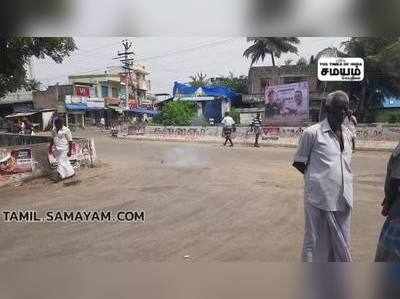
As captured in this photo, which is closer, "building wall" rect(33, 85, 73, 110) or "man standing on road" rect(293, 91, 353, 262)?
"man standing on road" rect(293, 91, 353, 262)

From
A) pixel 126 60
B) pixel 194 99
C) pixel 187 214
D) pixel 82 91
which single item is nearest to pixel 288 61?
pixel 194 99

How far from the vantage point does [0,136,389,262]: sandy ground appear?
3.98 m

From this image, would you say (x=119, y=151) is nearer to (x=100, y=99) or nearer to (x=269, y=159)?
(x=100, y=99)

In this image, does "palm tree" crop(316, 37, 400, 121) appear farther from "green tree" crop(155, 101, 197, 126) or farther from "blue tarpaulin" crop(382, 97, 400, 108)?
"green tree" crop(155, 101, 197, 126)

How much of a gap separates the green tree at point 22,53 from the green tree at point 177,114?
82 cm

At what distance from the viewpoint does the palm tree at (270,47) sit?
3.91m

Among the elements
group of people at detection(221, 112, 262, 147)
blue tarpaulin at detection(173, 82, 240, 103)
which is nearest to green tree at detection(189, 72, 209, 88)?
blue tarpaulin at detection(173, 82, 240, 103)

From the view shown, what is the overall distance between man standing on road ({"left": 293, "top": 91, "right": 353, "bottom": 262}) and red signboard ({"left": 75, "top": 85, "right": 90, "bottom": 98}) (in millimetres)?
1708

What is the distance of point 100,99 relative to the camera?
13.9 feet

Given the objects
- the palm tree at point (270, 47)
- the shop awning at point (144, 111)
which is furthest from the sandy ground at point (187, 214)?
the palm tree at point (270, 47)

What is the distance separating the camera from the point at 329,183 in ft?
11.1

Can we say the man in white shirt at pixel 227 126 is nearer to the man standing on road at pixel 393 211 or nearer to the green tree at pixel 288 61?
the green tree at pixel 288 61

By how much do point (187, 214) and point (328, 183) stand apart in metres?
1.12

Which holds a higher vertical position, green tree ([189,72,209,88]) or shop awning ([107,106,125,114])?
green tree ([189,72,209,88])
